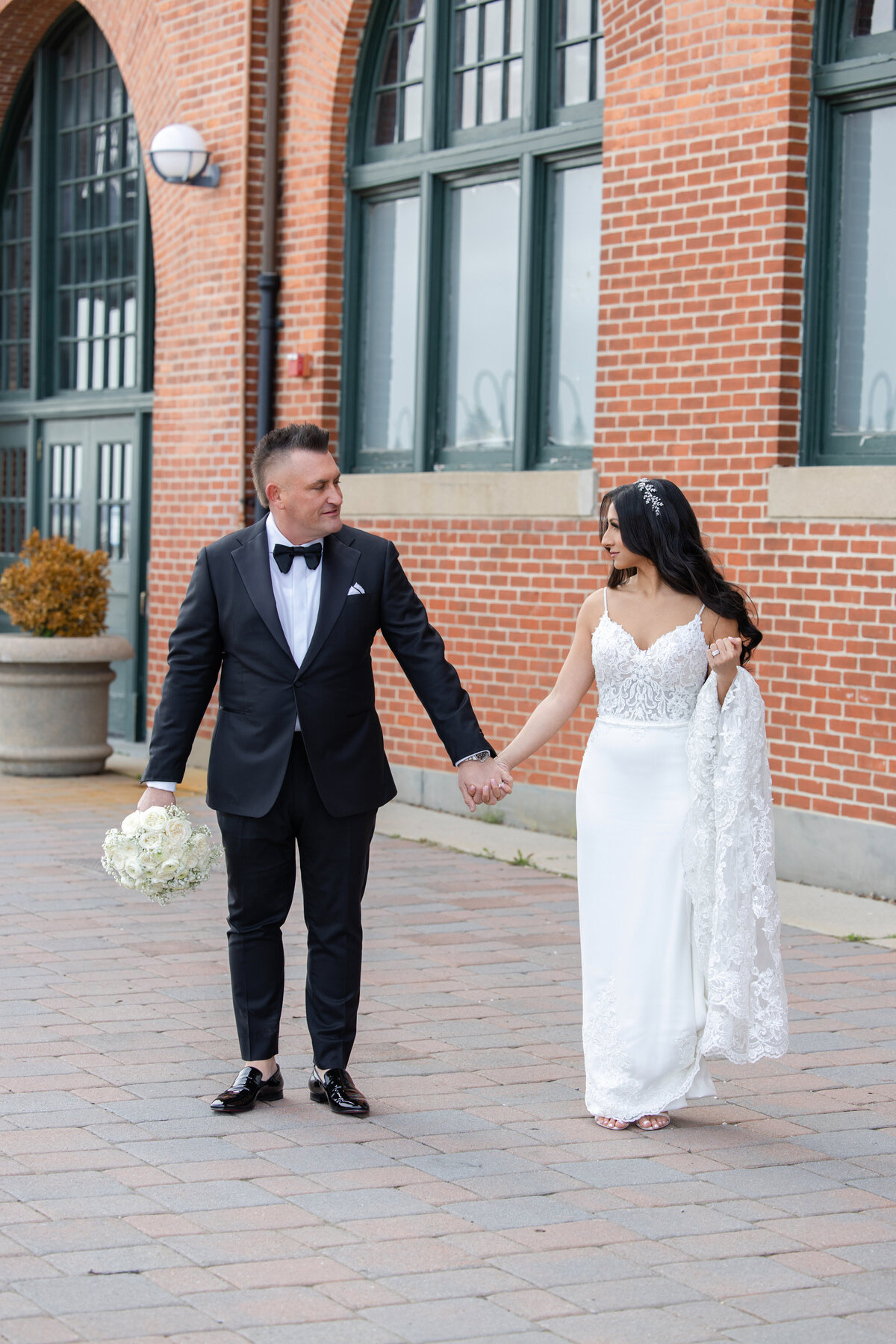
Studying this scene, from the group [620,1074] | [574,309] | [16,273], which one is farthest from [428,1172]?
[16,273]

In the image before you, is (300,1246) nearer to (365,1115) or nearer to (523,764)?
(365,1115)

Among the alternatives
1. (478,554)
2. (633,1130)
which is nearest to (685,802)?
(633,1130)

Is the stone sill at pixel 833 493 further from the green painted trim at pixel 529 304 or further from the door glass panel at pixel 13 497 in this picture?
the door glass panel at pixel 13 497

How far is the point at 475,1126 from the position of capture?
193 inches

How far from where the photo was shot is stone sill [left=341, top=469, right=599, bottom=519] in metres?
9.49

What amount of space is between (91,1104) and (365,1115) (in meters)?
0.78

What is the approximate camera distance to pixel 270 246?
1142cm

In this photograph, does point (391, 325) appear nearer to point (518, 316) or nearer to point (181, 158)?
point (518, 316)

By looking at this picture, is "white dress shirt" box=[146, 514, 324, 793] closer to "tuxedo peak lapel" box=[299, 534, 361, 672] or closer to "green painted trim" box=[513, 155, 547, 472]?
"tuxedo peak lapel" box=[299, 534, 361, 672]

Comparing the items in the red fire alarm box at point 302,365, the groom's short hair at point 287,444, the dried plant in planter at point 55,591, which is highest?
the red fire alarm box at point 302,365

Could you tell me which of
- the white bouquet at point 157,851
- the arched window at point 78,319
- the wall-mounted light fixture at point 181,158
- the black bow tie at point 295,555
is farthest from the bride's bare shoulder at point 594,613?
the arched window at point 78,319

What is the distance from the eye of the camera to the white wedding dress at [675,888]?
4.90 m

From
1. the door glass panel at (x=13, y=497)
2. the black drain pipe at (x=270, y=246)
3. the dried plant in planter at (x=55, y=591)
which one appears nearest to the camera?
the black drain pipe at (x=270, y=246)

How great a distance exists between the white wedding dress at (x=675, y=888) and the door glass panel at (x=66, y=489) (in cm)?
1012
